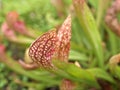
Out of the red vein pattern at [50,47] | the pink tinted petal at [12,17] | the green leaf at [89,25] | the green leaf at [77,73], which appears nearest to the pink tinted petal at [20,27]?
the pink tinted petal at [12,17]

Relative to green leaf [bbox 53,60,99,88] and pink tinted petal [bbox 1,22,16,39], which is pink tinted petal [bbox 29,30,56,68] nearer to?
green leaf [bbox 53,60,99,88]

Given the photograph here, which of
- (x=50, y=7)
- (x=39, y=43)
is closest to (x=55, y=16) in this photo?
(x=50, y=7)

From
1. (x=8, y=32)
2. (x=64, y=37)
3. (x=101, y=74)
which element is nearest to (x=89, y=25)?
(x=101, y=74)

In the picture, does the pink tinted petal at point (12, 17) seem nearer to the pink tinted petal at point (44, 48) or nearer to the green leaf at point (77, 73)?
the green leaf at point (77, 73)

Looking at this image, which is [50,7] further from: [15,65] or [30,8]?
[15,65]

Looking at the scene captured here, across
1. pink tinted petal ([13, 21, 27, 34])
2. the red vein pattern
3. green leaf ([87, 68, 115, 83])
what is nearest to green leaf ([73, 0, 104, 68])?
green leaf ([87, 68, 115, 83])

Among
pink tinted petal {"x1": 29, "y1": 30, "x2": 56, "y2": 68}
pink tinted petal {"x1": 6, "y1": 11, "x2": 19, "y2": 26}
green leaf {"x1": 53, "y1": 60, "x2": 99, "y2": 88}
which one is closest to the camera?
pink tinted petal {"x1": 29, "y1": 30, "x2": 56, "y2": 68}

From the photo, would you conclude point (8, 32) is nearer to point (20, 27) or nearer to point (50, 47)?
point (20, 27)
